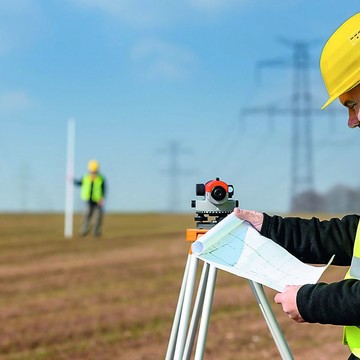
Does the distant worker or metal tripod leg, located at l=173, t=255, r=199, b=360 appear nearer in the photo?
metal tripod leg, located at l=173, t=255, r=199, b=360

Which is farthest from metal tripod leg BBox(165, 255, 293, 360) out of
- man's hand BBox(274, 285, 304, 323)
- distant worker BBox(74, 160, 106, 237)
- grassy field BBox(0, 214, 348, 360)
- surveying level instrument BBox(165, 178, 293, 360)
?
distant worker BBox(74, 160, 106, 237)

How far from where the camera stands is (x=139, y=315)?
20.4 feet

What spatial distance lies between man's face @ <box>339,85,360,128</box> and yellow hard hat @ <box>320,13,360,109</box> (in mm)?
26

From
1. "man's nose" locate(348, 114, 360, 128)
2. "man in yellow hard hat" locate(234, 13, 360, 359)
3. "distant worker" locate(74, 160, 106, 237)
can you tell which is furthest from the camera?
"distant worker" locate(74, 160, 106, 237)

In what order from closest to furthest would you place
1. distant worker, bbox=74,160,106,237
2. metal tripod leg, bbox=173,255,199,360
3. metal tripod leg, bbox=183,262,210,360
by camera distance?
metal tripod leg, bbox=173,255,199,360 < metal tripod leg, bbox=183,262,210,360 < distant worker, bbox=74,160,106,237

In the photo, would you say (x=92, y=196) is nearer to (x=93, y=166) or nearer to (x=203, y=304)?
(x=93, y=166)

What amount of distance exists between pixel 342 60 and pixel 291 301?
73cm

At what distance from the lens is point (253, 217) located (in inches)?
97.0

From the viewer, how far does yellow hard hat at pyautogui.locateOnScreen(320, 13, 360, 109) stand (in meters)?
2.10

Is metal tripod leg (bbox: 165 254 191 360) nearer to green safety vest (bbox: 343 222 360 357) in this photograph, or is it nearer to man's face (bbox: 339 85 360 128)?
green safety vest (bbox: 343 222 360 357)

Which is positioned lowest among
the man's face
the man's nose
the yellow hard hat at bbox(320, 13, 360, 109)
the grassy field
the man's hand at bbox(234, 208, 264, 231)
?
the grassy field

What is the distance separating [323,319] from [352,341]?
0.21 metres

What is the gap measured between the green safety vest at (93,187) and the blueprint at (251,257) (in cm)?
1478

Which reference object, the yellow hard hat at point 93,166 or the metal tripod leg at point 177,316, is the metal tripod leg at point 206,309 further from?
the yellow hard hat at point 93,166
